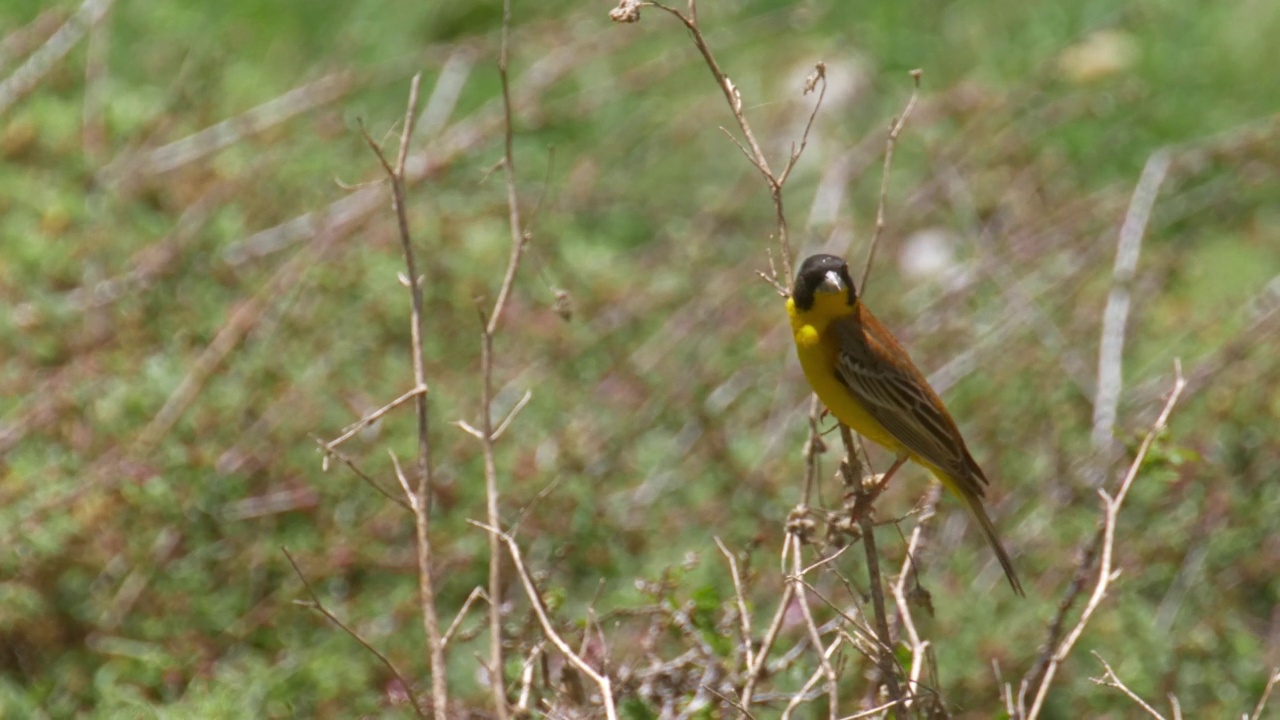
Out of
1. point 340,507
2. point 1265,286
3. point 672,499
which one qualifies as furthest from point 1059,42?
point 340,507

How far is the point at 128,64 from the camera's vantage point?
9.11m

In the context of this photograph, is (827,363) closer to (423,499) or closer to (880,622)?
(880,622)

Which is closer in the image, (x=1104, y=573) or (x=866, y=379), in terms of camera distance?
(x=1104, y=573)

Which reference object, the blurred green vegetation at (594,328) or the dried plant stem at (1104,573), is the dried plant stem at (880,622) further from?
the blurred green vegetation at (594,328)

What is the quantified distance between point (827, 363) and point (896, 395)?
0.85 ft

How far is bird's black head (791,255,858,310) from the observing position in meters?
4.91

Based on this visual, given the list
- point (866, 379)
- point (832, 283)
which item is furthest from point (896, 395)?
point (832, 283)

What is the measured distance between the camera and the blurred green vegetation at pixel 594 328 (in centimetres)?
573

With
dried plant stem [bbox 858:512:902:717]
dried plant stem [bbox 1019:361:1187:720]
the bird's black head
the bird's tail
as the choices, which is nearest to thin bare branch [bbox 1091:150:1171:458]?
the bird's tail

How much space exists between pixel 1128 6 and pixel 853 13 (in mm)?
1726

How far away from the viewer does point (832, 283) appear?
493 cm

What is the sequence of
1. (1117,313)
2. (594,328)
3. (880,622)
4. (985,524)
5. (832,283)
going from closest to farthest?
(880,622) < (832,283) < (985,524) < (1117,313) < (594,328)

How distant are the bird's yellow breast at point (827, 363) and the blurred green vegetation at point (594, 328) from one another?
607mm

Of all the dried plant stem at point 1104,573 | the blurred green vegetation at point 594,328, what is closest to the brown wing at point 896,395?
the blurred green vegetation at point 594,328
